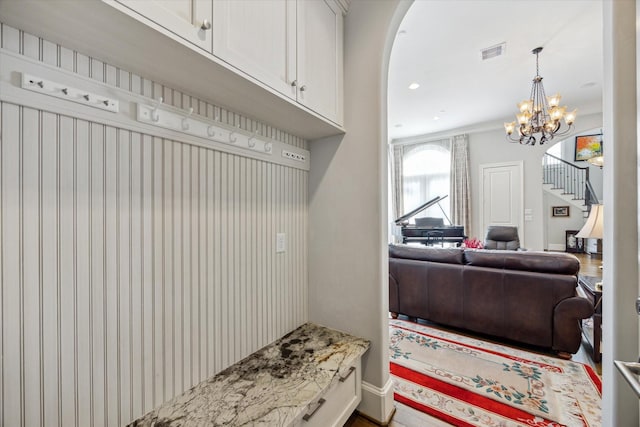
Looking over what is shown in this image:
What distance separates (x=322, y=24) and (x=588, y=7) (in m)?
3.00

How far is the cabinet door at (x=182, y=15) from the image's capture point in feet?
2.38

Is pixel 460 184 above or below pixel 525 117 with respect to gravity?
below

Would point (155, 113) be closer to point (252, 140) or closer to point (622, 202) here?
point (252, 140)

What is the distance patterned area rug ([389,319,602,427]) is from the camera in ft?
5.31

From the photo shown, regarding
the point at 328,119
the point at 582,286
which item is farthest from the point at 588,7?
the point at 328,119

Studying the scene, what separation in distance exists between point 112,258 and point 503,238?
5.80 metres

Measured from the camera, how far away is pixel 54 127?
0.84 m

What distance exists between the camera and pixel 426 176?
7.20 meters

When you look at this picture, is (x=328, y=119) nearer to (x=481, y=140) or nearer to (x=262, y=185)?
(x=262, y=185)

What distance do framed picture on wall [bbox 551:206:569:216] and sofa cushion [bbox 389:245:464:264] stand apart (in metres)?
8.00

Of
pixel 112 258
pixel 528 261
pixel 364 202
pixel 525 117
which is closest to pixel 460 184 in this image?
pixel 525 117

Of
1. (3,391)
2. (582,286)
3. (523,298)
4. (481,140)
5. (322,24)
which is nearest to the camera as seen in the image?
(3,391)

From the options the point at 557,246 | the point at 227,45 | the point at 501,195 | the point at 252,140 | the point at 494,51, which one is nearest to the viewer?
the point at 227,45

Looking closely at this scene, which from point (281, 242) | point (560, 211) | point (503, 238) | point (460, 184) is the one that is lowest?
point (503, 238)
